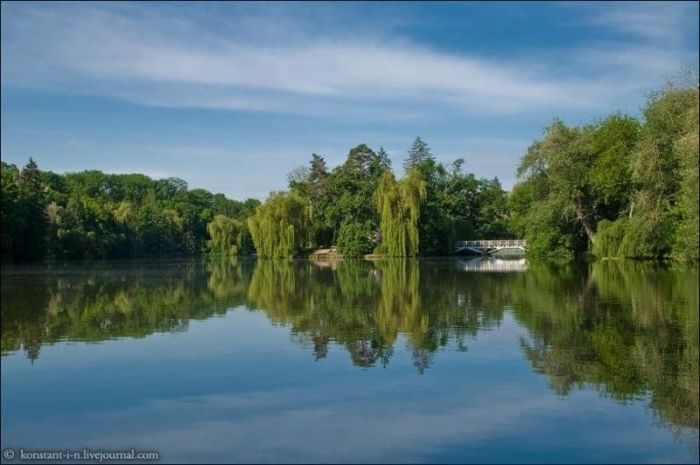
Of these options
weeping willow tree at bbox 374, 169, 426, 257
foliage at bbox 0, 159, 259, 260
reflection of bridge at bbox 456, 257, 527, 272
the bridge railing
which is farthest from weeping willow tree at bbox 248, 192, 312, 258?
reflection of bridge at bbox 456, 257, 527, 272

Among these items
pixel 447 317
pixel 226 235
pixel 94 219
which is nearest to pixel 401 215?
pixel 94 219

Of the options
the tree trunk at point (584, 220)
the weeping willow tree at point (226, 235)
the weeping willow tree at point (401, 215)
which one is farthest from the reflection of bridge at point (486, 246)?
the weeping willow tree at point (226, 235)

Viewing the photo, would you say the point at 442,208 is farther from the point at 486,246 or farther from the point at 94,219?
the point at 94,219

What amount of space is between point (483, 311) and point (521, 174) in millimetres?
40942

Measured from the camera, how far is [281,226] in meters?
70.3

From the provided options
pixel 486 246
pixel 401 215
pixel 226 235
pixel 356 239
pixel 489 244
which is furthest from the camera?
pixel 226 235

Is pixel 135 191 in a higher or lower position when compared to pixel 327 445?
higher

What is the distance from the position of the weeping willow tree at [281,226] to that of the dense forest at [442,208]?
0.14 meters

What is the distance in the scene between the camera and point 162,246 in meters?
103

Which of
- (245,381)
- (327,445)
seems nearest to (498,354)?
(245,381)

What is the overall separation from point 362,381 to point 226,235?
8481cm

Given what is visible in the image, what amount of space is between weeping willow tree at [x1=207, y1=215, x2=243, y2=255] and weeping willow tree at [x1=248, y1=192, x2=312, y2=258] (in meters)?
21.2

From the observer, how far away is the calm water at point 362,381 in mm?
7887

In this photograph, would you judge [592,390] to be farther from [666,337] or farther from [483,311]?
[483,311]
